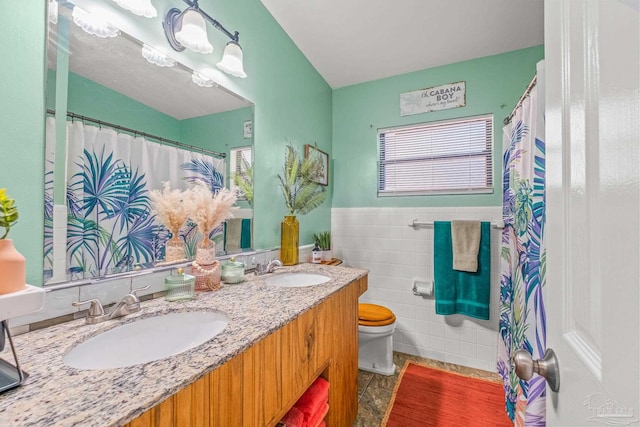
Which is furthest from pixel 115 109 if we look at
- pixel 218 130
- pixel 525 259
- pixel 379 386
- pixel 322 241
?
pixel 379 386

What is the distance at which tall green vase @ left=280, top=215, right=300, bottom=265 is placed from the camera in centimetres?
173

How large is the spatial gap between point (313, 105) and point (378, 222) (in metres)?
1.17

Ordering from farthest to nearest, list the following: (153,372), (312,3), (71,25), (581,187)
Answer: (312,3)
(71,25)
(153,372)
(581,187)

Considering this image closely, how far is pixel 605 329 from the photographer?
0.34 meters

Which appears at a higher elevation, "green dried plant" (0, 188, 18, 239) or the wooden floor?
"green dried plant" (0, 188, 18, 239)

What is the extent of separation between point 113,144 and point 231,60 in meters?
0.71

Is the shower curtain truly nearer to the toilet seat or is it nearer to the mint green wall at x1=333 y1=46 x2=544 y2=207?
the mint green wall at x1=333 y1=46 x2=544 y2=207

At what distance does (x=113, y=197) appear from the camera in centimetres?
96

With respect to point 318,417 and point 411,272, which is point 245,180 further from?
point 411,272

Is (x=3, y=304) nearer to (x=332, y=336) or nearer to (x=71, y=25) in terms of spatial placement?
(x=71, y=25)

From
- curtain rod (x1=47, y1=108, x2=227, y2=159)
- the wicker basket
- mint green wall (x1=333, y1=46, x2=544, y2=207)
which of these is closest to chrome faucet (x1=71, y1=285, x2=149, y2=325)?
the wicker basket

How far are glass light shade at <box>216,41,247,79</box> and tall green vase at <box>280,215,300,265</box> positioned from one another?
89 cm

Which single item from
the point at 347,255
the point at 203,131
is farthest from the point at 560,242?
the point at 347,255

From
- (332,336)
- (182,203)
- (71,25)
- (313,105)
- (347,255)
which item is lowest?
(332,336)
